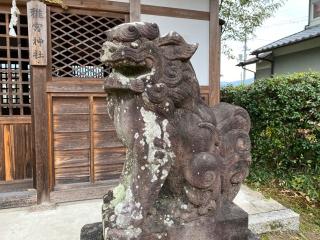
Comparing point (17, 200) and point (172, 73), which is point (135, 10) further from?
point (17, 200)

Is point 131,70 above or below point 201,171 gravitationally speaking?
above

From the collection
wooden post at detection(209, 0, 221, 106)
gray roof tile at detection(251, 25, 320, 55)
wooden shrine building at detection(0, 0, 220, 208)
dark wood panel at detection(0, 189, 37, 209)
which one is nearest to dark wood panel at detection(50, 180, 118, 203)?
wooden shrine building at detection(0, 0, 220, 208)

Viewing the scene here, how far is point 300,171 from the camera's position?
16.6 ft

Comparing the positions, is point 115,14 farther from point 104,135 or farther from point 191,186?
point 191,186

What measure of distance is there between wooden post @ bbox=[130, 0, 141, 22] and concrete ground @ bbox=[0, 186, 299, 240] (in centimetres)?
276

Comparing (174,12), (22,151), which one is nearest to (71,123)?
(22,151)

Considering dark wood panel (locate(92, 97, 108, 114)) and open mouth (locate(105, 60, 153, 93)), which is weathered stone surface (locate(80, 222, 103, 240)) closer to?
open mouth (locate(105, 60, 153, 93))

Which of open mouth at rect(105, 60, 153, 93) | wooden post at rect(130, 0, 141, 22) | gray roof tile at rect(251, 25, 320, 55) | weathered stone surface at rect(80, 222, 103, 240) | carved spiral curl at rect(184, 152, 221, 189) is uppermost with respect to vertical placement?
gray roof tile at rect(251, 25, 320, 55)

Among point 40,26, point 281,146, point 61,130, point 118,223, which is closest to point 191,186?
point 118,223

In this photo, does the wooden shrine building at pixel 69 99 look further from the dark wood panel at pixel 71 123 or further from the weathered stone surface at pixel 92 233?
the weathered stone surface at pixel 92 233

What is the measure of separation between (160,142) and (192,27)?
3.23m

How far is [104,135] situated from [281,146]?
10.5 ft

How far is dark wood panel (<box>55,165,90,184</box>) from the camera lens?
4.16 metres

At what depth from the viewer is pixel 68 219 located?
11.6ft
